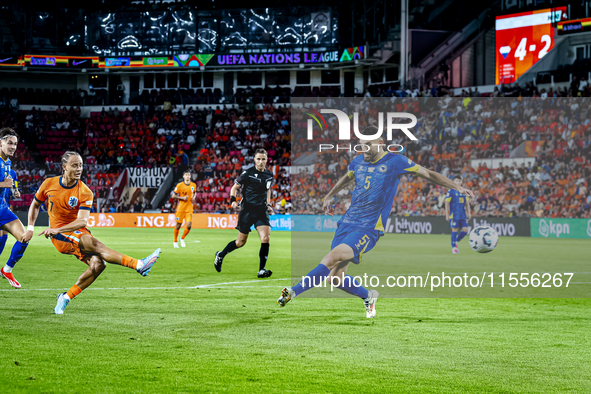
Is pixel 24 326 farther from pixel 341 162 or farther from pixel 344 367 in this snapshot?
pixel 341 162

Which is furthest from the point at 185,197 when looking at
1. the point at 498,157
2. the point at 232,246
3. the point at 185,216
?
the point at 498,157

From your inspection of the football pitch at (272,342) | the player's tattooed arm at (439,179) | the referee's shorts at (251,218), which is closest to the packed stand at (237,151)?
the referee's shorts at (251,218)

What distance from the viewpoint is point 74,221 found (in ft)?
30.2

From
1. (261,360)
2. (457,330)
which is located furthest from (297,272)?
(261,360)

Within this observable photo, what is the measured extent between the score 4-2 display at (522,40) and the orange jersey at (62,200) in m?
36.3

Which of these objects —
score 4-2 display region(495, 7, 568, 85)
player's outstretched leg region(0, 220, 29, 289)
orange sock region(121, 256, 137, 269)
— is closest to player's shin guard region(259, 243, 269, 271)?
player's outstretched leg region(0, 220, 29, 289)

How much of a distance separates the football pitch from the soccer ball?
7.46 feet

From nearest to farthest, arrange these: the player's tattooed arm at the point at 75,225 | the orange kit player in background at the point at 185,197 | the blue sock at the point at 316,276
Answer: the blue sock at the point at 316,276 < the player's tattooed arm at the point at 75,225 < the orange kit player in background at the point at 185,197

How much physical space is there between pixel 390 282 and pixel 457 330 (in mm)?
5322

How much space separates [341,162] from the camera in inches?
1379

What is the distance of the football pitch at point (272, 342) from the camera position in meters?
6.00

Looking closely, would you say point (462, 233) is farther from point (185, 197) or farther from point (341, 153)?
point (341, 153)

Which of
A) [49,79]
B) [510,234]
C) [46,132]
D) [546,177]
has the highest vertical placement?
[49,79]

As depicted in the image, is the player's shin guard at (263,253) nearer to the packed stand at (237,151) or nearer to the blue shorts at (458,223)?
the blue shorts at (458,223)
